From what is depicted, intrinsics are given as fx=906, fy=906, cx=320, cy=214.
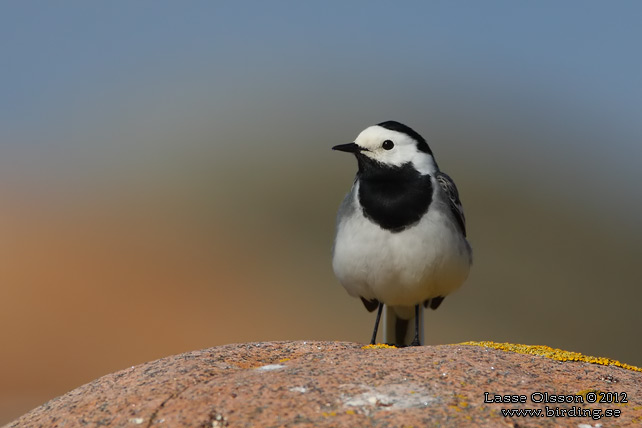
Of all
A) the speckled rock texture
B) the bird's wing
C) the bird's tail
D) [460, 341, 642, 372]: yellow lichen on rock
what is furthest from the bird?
the speckled rock texture

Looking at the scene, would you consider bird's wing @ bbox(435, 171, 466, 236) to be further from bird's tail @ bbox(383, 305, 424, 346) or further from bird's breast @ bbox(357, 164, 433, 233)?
bird's tail @ bbox(383, 305, 424, 346)

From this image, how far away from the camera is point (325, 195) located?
33375mm

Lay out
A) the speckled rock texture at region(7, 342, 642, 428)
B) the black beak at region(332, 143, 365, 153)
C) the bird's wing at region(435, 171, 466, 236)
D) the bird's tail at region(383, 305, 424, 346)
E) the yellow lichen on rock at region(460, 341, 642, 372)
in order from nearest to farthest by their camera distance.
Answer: the speckled rock texture at region(7, 342, 642, 428), the yellow lichen on rock at region(460, 341, 642, 372), the black beak at region(332, 143, 365, 153), the bird's wing at region(435, 171, 466, 236), the bird's tail at region(383, 305, 424, 346)

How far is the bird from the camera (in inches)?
272

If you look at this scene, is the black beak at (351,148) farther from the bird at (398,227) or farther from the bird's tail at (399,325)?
the bird's tail at (399,325)

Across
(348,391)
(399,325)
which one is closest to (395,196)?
(399,325)

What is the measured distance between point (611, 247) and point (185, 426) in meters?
28.6

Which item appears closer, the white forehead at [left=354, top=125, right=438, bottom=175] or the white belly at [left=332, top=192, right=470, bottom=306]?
the white belly at [left=332, top=192, right=470, bottom=306]

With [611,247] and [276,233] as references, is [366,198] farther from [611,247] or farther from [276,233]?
[611,247]

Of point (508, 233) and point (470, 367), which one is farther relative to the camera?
point (508, 233)

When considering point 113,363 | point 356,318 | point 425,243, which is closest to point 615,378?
point 425,243

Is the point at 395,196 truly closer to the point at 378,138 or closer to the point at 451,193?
the point at 378,138

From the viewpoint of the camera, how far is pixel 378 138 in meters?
7.19

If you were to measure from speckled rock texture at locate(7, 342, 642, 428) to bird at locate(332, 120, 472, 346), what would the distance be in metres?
1.64
